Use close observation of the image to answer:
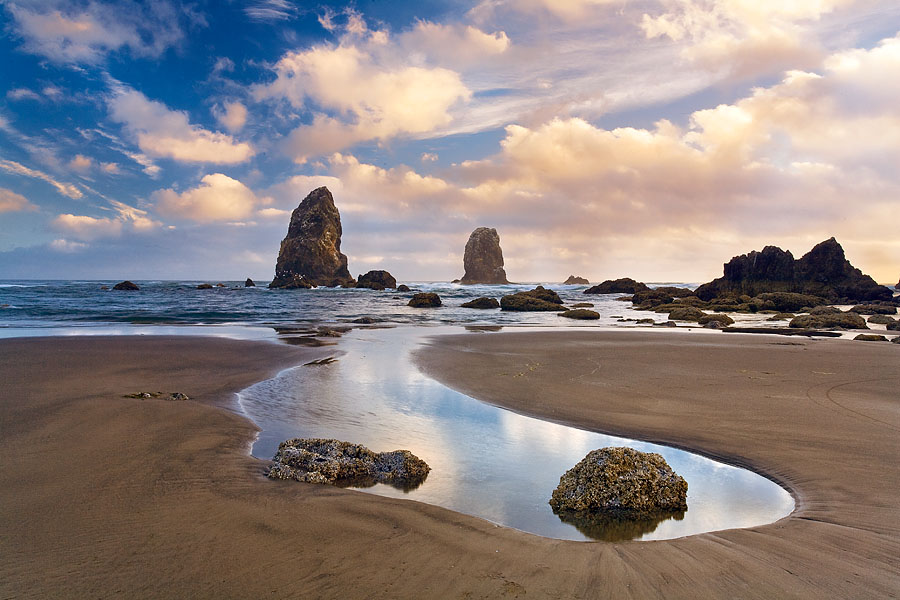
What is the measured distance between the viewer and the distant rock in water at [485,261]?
5197 inches

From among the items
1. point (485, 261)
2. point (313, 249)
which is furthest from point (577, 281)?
point (313, 249)

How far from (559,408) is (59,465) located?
6.96 m

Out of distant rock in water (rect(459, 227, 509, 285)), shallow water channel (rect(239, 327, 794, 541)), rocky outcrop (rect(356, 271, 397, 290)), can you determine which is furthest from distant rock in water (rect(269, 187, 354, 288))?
shallow water channel (rect(239, 327, 794, 541))

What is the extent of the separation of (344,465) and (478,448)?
5.92ft

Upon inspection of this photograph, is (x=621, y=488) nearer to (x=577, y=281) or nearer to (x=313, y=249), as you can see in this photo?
(x=313, y=249)

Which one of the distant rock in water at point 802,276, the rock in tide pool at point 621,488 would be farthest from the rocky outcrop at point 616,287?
the rock in tide pool at point 621,488

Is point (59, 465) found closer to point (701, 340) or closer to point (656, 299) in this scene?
point (701, 340)

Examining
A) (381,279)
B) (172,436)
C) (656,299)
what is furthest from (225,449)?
(381,279)

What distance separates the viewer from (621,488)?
14.6ft

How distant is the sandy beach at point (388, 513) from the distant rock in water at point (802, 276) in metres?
41.7

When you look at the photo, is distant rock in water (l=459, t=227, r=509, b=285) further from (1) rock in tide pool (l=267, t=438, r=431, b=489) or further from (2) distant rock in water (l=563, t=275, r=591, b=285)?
(1) rock in tide pool (l=267, t=438, r=431, b=489)

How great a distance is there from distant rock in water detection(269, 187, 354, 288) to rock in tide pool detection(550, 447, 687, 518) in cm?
9139

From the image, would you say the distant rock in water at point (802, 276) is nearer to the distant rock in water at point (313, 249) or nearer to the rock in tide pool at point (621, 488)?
the rock in tide pool at point (621, 488)

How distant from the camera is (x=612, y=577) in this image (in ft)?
10.3
